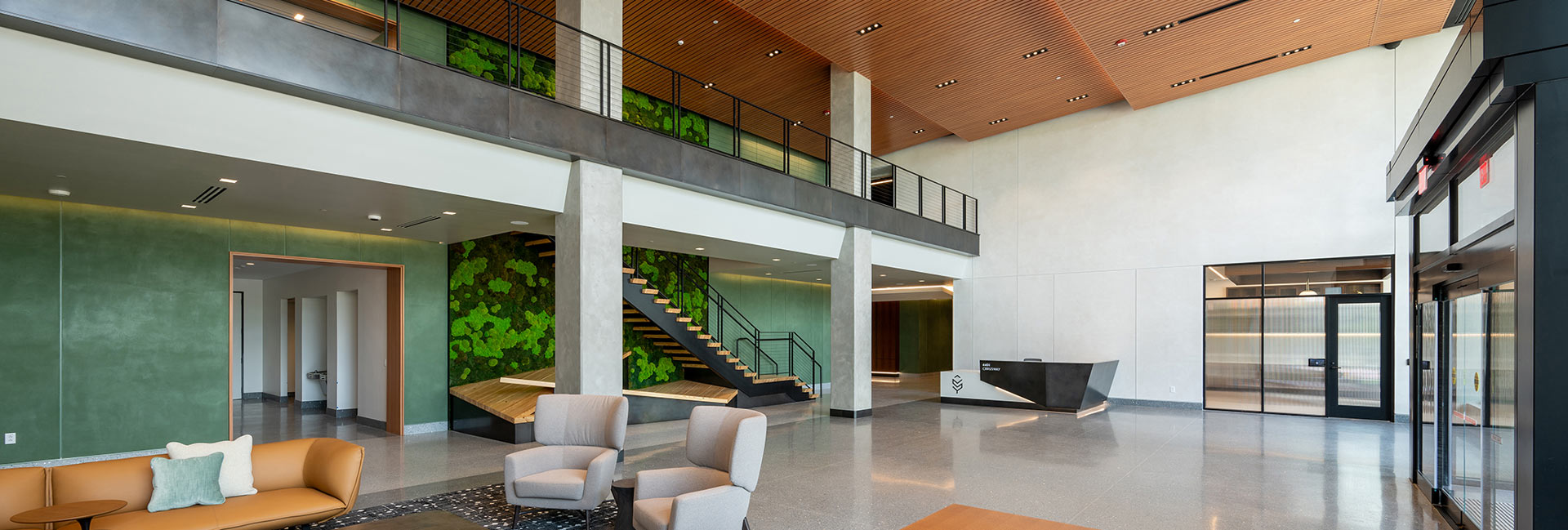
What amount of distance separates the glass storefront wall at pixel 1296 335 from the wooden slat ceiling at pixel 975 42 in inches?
140

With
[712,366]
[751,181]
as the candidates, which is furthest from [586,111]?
[712,366]

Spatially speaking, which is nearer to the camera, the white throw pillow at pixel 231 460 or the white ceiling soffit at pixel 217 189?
the white throw pillow at pixel 231 460

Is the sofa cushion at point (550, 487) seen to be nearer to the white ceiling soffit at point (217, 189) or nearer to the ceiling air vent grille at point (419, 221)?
the white ceiling soffit at point (217, 189)

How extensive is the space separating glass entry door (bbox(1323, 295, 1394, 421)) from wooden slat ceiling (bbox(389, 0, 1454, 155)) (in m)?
4.20

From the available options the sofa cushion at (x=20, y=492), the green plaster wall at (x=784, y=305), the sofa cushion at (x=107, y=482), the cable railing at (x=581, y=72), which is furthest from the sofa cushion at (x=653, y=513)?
the green plaster wall at (x=784, y=305)

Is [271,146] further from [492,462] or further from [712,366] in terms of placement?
[712,366]

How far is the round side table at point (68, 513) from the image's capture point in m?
3.85

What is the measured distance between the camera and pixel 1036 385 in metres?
12.8

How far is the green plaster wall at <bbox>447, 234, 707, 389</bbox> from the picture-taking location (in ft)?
35.5

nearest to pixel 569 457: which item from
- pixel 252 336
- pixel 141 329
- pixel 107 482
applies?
pixel 107 482

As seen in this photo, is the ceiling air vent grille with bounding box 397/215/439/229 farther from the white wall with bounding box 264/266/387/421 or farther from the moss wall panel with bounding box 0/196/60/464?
the moss wall panel with bounding box 0/196/60/464

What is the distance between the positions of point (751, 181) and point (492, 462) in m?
4.60

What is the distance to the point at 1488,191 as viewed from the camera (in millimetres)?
4199

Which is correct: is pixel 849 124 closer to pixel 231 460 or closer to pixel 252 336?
pixel 231 460
